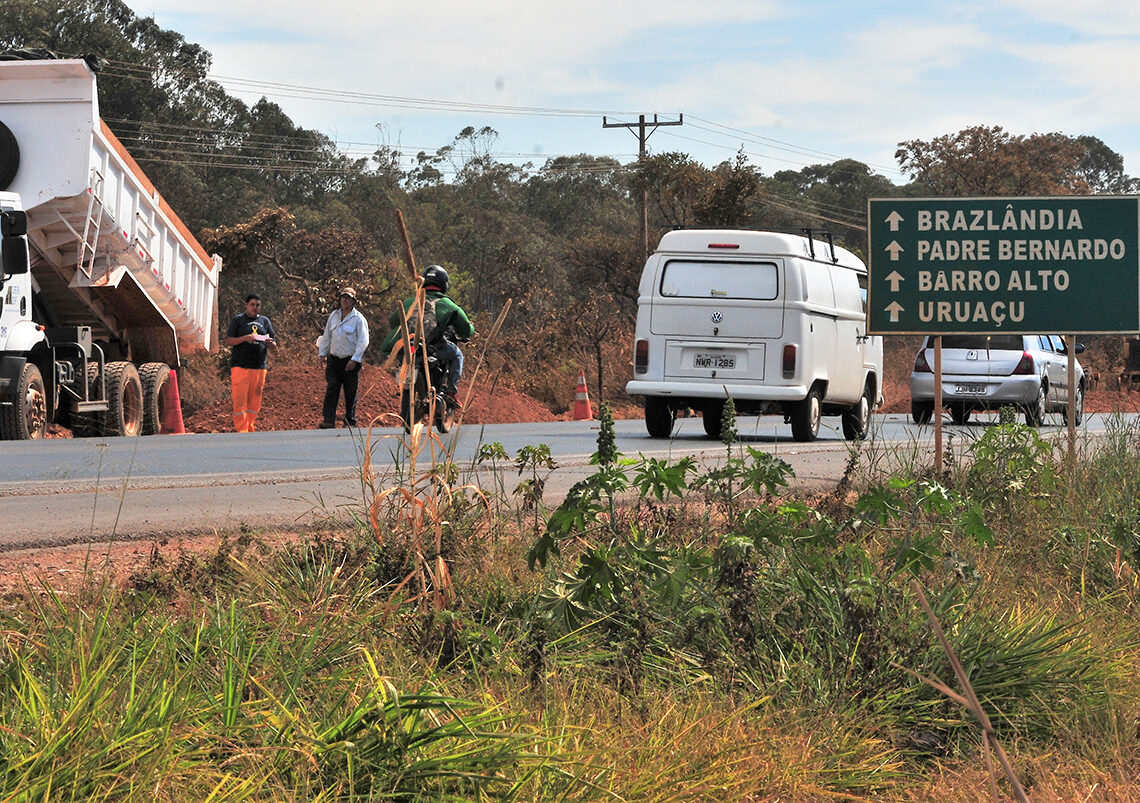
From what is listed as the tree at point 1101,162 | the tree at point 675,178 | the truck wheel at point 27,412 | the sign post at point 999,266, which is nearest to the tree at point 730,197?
the tree at point 675,178

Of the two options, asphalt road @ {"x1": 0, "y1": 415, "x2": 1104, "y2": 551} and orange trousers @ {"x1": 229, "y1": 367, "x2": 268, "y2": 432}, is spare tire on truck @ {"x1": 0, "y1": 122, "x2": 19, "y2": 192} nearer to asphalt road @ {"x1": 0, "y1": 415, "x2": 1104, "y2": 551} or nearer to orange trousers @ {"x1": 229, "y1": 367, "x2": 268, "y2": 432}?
asphalt road @ {"x1": 0, "y1": 415, "x2": 1104, "y2": 551}

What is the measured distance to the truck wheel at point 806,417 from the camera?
15.4m

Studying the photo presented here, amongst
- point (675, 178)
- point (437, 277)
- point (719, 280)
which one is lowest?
point (437, 277)

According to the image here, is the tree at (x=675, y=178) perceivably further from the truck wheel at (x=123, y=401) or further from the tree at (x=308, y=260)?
the truck wheel at (x=123, y=401)

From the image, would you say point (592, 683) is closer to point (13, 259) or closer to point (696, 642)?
point (696, 642)

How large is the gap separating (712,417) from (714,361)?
1190mm

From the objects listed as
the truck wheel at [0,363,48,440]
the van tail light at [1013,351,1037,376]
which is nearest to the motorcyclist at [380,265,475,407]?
the truck wheel at [0,363,48,440]

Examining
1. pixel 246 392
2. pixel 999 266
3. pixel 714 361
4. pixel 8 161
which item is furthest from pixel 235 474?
pixel 246 392

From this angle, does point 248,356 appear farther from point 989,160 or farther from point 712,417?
point 989,160

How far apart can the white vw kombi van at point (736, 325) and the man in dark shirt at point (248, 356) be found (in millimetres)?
6499

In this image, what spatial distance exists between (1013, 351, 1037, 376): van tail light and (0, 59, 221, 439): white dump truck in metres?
12.4

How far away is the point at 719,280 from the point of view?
1530 cm

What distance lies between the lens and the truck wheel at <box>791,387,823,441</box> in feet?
50.7

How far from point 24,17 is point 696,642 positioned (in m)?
47.5
